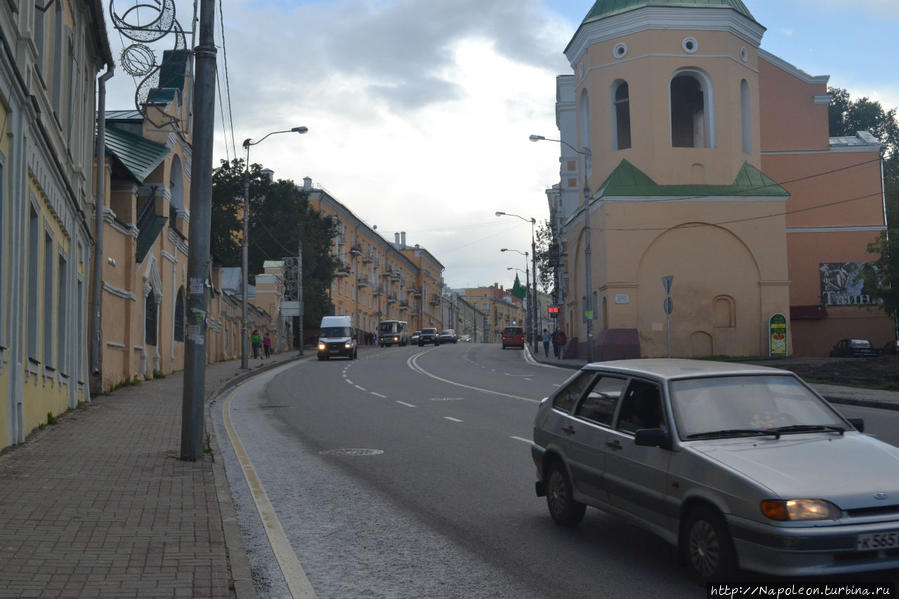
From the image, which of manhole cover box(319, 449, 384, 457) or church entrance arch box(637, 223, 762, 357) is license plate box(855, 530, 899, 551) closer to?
manhole cover box(319, 449, 384, 457)

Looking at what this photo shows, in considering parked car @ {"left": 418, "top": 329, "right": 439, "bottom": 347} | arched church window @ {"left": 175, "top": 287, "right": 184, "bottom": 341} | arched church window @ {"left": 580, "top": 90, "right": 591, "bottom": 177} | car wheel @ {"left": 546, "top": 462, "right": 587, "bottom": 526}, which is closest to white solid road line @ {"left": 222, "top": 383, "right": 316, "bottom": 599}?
car wheel @ {"left": 546, "top": 462, "right": 587, "bottom": 526}

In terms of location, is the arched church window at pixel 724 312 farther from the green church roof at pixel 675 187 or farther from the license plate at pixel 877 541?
Result: the license plate at pixel 877 541

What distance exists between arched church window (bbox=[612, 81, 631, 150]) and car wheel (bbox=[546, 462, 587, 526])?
38.4 metres

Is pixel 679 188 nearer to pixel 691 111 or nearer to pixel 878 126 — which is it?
pixel 691 111

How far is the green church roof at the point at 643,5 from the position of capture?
144 feet

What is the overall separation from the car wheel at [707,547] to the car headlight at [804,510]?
44 cm

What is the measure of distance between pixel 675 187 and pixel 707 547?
39395 mm

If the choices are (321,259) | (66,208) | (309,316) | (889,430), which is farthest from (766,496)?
(321,259)

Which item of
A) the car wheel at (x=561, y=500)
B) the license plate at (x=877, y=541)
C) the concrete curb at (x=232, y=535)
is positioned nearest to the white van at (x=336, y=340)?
the concrete curb at (x=232, y=535)

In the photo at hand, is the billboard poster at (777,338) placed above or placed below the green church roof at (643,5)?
below

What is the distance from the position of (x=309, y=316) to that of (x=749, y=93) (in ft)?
130

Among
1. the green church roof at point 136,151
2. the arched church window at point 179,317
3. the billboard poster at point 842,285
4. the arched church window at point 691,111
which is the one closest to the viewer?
the green church roof at point 136,151

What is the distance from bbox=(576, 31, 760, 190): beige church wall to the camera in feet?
144

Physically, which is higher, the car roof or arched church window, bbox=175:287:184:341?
arched church window, bbox=175:287:184:341
